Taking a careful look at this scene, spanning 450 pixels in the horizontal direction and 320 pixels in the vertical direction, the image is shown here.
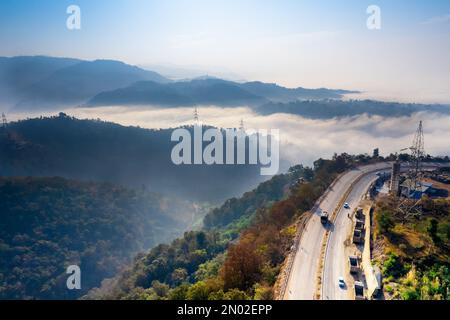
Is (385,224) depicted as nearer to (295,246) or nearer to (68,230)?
(295,246)

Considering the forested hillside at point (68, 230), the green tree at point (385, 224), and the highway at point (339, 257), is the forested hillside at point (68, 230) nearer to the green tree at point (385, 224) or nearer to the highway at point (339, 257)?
the highway at point (339, 257)

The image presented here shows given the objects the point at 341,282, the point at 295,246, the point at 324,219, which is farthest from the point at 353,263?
the point at 324,219

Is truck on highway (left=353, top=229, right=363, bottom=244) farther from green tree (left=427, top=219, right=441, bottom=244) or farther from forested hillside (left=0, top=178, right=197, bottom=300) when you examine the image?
forested hillside (left=0, top=178, right=197, bottom=300)

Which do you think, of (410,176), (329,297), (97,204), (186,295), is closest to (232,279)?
(186,295)

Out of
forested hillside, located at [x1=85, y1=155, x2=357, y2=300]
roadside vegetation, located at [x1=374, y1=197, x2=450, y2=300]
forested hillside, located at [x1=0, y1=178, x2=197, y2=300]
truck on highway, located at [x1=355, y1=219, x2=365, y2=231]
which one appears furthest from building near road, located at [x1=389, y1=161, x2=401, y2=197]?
forested hillside, located at [x1=0, y1=178, x2=197, y2=300]

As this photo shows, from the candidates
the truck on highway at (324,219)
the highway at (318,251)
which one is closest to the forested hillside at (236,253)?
the highway at (318,251)

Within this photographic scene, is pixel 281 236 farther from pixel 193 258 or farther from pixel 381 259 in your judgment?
pixel 193 258
